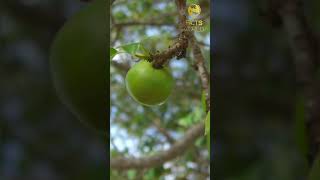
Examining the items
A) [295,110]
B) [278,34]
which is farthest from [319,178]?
[278,34]

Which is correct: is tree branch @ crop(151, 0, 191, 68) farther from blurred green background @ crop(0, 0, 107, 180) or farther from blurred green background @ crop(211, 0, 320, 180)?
blurred green background @ crop(0, 0, 107, 180)

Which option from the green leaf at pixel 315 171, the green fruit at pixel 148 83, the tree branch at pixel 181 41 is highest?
the tree branch at pixel 181 41

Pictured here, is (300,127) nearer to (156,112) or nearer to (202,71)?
(202,71)

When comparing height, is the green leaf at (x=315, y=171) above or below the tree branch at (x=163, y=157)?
above

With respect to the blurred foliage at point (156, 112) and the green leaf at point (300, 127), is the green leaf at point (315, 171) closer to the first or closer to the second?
the green leaf at point (300, 127)

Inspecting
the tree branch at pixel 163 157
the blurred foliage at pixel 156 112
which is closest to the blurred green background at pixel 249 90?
the tree branch at pixel 163 157

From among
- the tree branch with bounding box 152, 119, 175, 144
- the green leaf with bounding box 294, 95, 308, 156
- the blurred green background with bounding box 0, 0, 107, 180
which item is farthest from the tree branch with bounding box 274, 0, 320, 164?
the tree branch with bounding box 152, 119, 175, 144

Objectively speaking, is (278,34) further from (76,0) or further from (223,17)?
(76,0)
